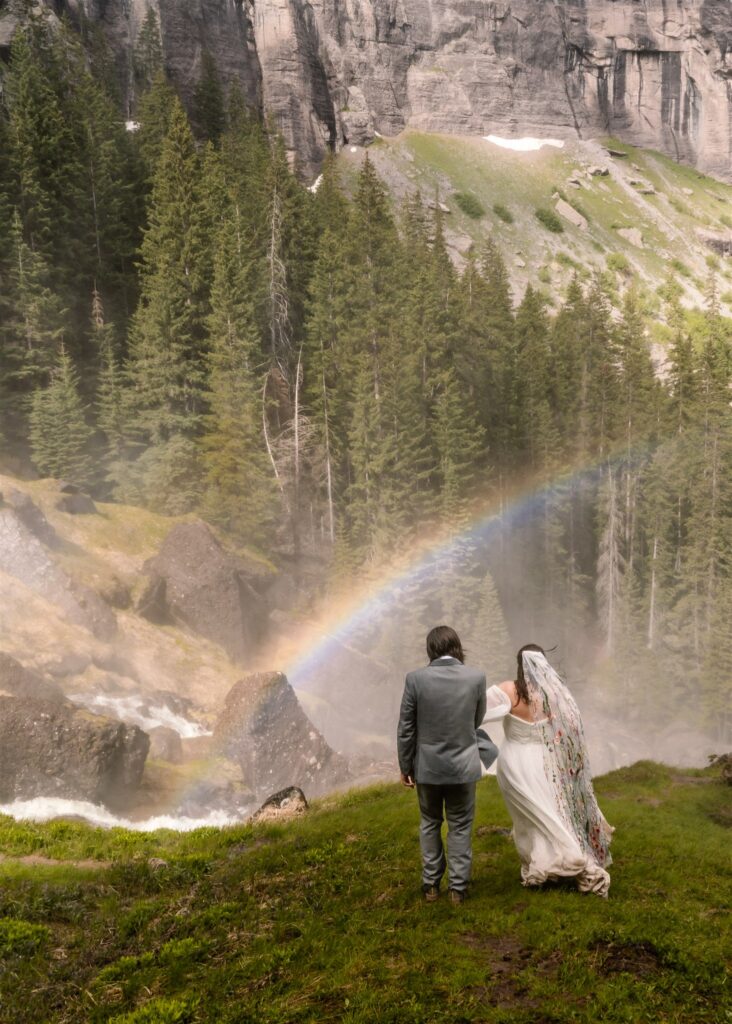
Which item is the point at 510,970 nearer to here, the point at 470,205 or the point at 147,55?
the point at 147,55

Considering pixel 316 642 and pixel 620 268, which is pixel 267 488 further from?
pixel 620 268

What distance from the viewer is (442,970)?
561cm

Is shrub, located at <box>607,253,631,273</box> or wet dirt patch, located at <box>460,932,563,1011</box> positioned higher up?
wet dirt patch, located at <box>460,932,563,1011</box>

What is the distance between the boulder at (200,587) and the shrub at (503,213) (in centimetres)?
8991

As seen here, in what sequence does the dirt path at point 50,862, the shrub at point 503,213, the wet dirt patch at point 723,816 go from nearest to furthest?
1. the dirt path at point 50,862
2. the wet dirt patch at point 723,816
3. the shrub at point 503,213

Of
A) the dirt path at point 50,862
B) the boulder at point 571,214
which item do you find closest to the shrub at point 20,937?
the dirt path at point 50,862

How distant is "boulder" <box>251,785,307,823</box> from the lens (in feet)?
41.8

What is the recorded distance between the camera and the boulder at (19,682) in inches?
921

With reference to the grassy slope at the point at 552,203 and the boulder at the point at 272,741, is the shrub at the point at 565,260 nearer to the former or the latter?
the grassy slope at the point at 552,203

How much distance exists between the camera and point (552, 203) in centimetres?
11750

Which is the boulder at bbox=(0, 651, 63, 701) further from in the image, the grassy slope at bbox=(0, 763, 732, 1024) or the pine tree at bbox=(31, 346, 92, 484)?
the pine tree at bbox=(31, 346, 92, 484)

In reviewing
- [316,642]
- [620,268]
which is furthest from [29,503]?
[620,268]

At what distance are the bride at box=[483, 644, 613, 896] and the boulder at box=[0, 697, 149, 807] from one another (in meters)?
18.0

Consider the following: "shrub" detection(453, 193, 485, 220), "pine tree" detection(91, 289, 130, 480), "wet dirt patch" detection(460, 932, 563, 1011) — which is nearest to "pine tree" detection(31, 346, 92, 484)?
"pine tree" detection(91, 289, 130, 480)
